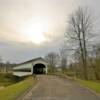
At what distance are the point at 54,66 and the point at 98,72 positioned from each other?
64186 millimetres

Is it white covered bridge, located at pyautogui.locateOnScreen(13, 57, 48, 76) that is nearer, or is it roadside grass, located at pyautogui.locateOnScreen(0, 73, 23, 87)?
roadside grass, located at pyautogui.locateOnScreen(0, 73, 23, 87)

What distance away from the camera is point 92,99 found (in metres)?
13.7

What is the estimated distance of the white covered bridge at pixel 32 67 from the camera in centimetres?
7181

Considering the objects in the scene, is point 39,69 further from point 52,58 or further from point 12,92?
point 12,92

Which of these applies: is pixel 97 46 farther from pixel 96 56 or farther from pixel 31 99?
pixel 31 99

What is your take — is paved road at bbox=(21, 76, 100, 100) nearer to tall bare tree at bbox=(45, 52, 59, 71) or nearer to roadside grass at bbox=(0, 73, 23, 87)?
roadside grass at bbox=(0, 73, 23, 87)

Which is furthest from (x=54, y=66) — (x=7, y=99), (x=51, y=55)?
(x=7, y=99)

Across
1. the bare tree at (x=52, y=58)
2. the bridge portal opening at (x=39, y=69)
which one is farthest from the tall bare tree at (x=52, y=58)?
the bridge portal opening at (x=39, y=69)

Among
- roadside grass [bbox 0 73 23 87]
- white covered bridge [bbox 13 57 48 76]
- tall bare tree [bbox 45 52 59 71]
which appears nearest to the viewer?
roadside grass [bbox 0 73 23 87]

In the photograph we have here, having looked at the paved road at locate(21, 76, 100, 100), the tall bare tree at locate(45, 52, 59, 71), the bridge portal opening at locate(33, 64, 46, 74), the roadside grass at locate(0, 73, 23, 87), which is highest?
the tall bare tree at locate(45, 52, 59, 71)

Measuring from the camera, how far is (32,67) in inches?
2835

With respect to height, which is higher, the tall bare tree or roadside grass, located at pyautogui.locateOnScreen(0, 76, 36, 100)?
the tall bare tree

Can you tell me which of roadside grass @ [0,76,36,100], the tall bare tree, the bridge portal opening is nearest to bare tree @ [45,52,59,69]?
the tall bare tree

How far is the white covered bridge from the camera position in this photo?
2827 inches
